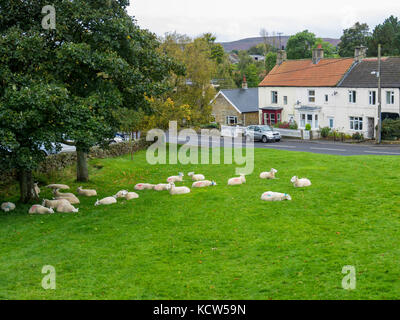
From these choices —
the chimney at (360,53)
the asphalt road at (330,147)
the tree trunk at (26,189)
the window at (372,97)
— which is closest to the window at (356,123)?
the window at (372,97)

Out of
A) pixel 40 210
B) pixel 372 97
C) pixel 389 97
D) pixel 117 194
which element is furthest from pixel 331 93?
pixel 40 210

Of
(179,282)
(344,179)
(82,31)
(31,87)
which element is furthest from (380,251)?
(82,31)

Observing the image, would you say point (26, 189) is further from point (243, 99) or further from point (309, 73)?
point (243, 99)

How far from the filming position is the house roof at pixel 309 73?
221 ft

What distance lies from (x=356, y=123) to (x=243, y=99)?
2583cm

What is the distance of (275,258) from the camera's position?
1559cm

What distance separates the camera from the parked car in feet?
203

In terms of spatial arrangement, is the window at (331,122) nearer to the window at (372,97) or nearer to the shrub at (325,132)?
the shrub at (325,132)

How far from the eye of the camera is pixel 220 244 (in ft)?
57.1

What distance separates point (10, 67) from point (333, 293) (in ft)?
61.7

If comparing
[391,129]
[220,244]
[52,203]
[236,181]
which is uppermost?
[391,129]

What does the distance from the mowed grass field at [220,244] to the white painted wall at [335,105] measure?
3542cm

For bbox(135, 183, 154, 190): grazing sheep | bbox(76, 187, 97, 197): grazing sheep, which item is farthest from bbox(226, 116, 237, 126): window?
bbox(76, 187, 97, 197): grazing sheep
